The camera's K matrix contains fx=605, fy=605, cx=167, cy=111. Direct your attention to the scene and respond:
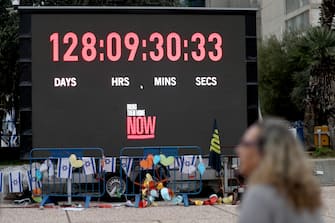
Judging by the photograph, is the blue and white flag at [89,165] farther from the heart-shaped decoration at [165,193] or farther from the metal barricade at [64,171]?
the heart-shaped decoration at [165,193]

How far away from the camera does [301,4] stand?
46.2m

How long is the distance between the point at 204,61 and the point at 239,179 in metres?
2.55

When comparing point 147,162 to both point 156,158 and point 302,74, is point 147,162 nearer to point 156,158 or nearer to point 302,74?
point 156,158

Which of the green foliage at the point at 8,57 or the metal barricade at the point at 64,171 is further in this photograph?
the green foliage at the point at 8,57

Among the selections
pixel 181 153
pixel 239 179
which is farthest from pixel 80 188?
pixel 239 179

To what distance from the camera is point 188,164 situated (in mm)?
12141

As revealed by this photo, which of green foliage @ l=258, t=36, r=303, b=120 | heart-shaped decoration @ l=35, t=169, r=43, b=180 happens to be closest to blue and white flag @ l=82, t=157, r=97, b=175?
heart-shaped decoration @ l=35, t=169, r=43, b=180

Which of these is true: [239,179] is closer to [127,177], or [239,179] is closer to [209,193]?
[209,193]

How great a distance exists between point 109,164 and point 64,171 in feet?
2.92

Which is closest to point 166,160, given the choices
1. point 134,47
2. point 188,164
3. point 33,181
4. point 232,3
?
point 188,164

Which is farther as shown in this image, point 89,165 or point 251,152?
point 89,165

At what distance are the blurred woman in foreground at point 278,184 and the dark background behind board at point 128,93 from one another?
925cm

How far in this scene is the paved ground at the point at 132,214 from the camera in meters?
10.2

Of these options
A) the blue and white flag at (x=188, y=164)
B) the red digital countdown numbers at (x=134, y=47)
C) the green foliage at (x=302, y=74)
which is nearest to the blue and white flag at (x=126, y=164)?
the blue and white flag at (x=188, y=164)
